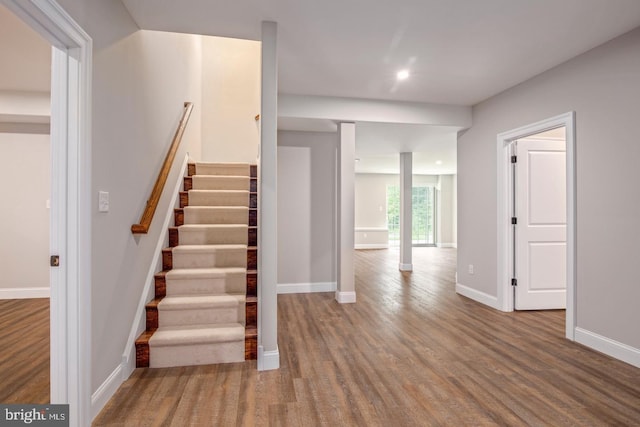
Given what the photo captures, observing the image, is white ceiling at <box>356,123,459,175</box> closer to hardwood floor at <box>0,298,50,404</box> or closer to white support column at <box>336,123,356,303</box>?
white support column at <box>336,123,356,303</box>

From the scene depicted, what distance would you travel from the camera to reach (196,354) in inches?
97.1

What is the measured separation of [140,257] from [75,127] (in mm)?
1209

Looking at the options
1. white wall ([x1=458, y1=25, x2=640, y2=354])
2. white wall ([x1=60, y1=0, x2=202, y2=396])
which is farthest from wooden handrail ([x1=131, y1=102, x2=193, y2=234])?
white wall ([x1=458, y1=25, x2=640, y2=354])

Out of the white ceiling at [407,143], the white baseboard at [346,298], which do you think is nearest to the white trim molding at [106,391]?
the white baseboard at [346,298]

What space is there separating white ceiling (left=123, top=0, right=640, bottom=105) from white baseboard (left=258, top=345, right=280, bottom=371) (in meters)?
2.47

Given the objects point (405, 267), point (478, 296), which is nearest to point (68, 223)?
point (478, 296)

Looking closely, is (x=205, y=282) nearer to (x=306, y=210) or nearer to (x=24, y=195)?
(x=306, y=210)

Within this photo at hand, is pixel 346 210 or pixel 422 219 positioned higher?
pixel 346 210

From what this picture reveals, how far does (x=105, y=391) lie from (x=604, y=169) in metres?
4.04

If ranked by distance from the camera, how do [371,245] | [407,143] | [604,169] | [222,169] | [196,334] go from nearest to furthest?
[196,334], [604,169], [222,169], [407,143], [371,245]

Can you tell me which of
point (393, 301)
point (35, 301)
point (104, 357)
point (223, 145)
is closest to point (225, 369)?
point (104, 357)

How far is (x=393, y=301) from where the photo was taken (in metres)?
4.27

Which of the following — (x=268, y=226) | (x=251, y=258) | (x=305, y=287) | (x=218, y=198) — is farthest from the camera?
(x=305, y=287)

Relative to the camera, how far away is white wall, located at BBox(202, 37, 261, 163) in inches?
217
